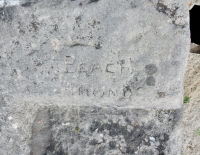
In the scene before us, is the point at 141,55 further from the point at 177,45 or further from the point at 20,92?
the point at 20,92

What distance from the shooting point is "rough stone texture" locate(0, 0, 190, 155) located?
1121 mm

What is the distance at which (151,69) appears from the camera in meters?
1.14

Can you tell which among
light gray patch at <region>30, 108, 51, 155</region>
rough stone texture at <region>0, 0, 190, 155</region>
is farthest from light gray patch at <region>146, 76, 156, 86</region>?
light gray patch at <region>30, 108, 51, 155</region>

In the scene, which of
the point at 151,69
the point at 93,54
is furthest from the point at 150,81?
the point at 93,54

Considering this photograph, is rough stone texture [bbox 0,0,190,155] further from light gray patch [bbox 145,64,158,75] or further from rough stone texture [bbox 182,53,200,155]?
rough stone texture [bbox 182,53,200,155]

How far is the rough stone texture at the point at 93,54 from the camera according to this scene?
1.12m

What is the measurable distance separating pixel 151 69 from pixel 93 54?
0.23 meters

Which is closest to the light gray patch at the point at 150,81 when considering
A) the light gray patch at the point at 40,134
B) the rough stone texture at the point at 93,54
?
the rough stone texture at the point at 93,54

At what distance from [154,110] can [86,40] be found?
17.6 inches

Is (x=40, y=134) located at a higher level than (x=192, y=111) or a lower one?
lower

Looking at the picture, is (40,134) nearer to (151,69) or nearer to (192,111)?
(151,69)

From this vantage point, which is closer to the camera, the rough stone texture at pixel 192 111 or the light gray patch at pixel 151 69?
the light gray patch at pixel 151 69

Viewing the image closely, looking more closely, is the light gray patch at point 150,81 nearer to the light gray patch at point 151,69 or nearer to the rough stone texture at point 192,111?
the light gray patch at point 151,69

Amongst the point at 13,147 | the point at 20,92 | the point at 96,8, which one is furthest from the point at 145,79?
the point at 13,147
